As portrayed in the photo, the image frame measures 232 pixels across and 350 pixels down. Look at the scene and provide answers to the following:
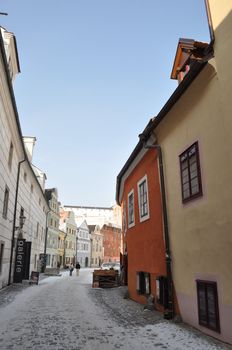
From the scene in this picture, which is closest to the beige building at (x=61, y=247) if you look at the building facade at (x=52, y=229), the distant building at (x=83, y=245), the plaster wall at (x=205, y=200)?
the building facade at (x=52, y=229)

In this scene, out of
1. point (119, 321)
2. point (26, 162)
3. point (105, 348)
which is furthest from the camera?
point (26, 162)

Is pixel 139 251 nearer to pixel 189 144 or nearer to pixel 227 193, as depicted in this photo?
pixel 189 144

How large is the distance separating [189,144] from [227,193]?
218 centimetres

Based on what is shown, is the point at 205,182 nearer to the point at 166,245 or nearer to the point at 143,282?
the point at 166,245

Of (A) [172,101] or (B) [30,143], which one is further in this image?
(B) [30,143]

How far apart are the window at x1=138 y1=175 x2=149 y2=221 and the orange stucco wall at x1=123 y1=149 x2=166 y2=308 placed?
213 mm

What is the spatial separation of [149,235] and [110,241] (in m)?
80.1

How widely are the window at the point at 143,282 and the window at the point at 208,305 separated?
420 cm

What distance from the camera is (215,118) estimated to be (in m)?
7.12

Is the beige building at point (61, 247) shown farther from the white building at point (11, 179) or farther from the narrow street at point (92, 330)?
the narrow street at point (92, 330)

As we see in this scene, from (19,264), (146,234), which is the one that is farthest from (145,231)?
(19,264)

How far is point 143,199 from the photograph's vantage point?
12648 millimetres

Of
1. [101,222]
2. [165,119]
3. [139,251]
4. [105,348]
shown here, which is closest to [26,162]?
[139,251]

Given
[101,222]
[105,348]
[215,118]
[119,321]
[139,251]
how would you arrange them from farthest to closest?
[101,222] < [139,251] < [119,321] < [215,118] < [105,348]
